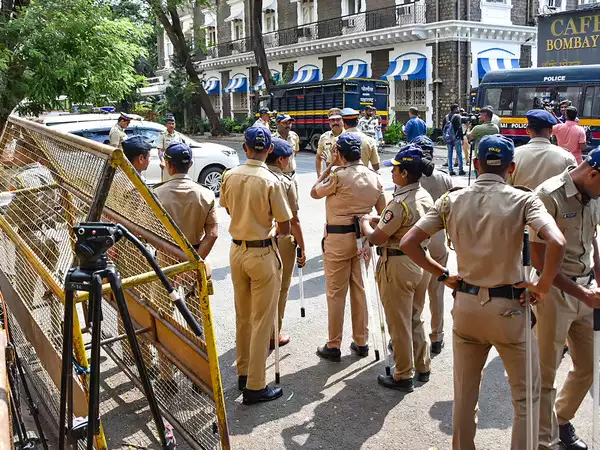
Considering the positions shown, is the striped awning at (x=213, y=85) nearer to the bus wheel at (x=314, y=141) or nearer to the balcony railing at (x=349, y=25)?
the balcony railing at (x=349, y=25)

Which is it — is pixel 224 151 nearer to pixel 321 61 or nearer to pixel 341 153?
pixel 341 153

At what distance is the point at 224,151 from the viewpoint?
1365 cm

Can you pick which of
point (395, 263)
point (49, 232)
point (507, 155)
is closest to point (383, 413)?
point (395, 263)

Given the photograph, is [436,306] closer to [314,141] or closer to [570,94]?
[570,94]

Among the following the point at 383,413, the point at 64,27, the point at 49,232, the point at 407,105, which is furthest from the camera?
the point at 407,105

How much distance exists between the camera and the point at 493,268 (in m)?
3.25

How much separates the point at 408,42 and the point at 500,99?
10402mm

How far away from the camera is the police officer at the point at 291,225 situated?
17.0 ft

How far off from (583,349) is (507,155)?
4.44ft

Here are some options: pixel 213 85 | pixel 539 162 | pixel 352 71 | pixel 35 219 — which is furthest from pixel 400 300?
pixel 213 85

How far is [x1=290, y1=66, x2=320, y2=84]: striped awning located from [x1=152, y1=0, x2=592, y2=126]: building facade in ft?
0.20

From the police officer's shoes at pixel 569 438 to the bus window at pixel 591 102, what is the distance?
48.0 ft

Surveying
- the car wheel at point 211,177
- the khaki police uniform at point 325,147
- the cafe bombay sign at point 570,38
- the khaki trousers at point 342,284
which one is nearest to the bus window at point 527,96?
the cafe bombay sign at point 570,38

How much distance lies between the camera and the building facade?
86.1 ft
